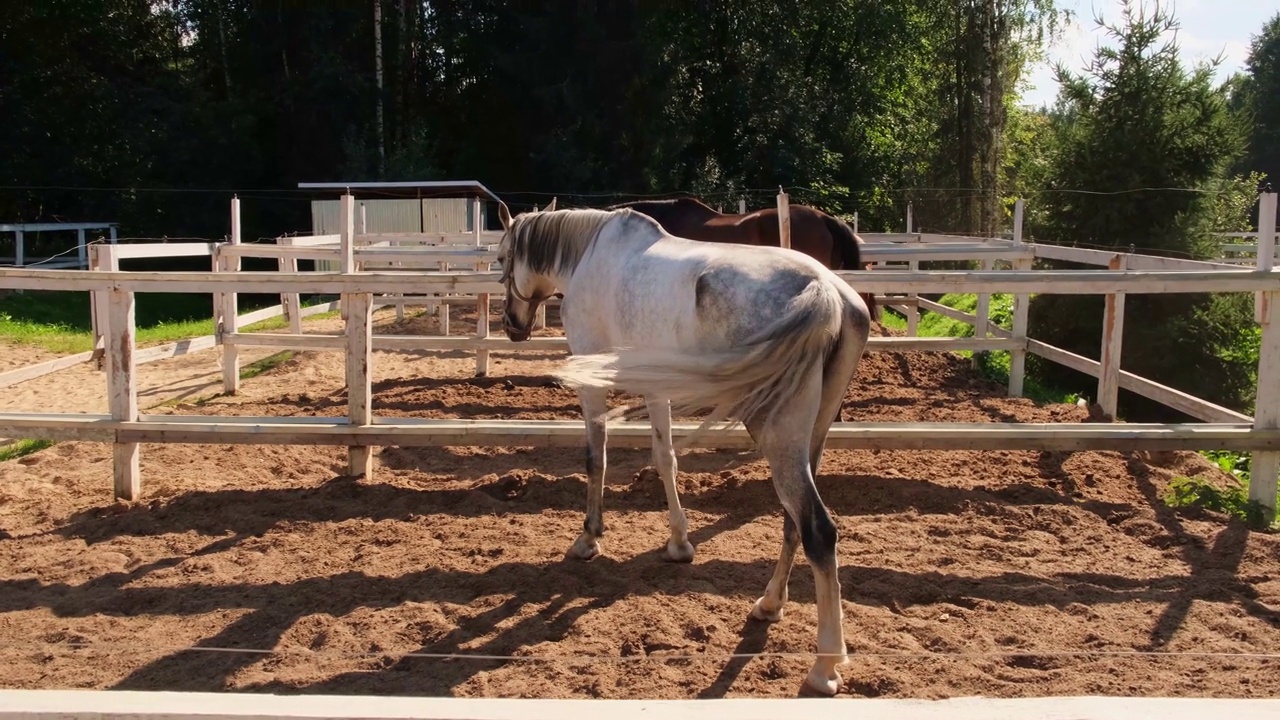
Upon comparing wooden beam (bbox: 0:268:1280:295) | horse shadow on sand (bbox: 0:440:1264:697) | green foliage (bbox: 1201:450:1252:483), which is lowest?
green foliage (bbox: 1201:450:1252:483)

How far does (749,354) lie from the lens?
3047 millimetres

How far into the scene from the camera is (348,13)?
2573 centimetres

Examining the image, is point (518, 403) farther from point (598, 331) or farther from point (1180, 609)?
point (1180, 609)

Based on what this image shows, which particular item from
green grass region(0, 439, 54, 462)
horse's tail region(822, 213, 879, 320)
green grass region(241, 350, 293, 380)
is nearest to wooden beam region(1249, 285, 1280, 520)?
horse's tail region(822, 213, 879, 320)

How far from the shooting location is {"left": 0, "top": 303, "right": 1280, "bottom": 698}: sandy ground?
3.10 m

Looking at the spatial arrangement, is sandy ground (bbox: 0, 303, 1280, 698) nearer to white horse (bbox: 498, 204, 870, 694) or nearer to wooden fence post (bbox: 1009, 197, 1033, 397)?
white horse (bbox: 498, 204, 870, 694)

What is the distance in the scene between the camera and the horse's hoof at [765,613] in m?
3.50

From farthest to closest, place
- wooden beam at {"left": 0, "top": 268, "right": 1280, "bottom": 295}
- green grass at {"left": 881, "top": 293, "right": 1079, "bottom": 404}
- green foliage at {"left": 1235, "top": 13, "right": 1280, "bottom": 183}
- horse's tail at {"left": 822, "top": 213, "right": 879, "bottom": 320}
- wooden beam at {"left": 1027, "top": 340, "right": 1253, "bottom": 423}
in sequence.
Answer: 1. green foliage at {"left": 1235, "top": 13, "right": 1280, "bottom": 183}
2. green grass at {"left": 881, "top": 293, "right": 1079, "bottom": 404}
3. horse's tail at {"left": 822, "top": 213, "right": 879, "bottom": 320}
4. wooden beam at {"left": 1027, "top": 340, "right": 1253, "bottom": 423}
5. wooden beam at {"left": 0, "top": 268, "right": 1280, "bottom": 295}

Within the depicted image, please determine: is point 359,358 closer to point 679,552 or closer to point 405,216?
point 679,552

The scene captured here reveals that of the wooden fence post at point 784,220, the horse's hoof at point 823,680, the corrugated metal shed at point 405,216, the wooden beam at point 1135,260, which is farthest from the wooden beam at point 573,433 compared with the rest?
the corrugated metal shed at point 405,216

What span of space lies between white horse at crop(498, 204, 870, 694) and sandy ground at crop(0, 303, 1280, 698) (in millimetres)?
296

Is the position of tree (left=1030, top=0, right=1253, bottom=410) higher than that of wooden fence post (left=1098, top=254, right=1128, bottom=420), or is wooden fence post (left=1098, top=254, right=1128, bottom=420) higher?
tree (left=1030, top=0, right=1253, bottom=410)

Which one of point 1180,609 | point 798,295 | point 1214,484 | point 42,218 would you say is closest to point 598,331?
point 798,295

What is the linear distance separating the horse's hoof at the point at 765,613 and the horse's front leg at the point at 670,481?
66 centimetres
